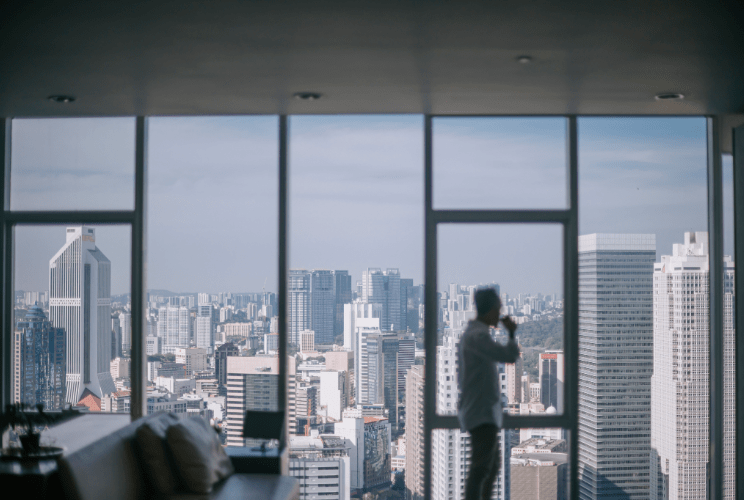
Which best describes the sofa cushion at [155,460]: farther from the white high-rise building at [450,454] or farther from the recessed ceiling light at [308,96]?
the recessed ceiling light at [308,96]

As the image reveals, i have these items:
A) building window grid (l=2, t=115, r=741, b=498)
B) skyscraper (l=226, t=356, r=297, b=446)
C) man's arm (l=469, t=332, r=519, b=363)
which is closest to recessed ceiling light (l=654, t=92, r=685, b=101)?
building window grid (l=2, t=115, r=741, b=498)

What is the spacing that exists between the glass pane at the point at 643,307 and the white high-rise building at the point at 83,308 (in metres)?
3.53

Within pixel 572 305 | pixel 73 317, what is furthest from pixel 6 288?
pixel 572 305

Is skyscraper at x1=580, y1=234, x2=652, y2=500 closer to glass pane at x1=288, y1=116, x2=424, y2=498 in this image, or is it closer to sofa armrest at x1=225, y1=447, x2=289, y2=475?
glass pane at x1=288, y1=116, x2=424, y2=498

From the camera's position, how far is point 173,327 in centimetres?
469

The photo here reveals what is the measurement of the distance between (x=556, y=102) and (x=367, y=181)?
143 centimetres

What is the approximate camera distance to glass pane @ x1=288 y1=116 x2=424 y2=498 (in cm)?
463

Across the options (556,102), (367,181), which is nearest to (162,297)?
(367,181)

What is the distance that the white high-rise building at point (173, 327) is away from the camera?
15.4 ft

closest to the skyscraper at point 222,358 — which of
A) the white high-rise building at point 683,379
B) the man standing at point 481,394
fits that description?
the man standing at point 481,394

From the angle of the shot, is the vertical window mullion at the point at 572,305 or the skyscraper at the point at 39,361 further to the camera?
the skyscraper at the point at 39,361

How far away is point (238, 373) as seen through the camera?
4.65 m

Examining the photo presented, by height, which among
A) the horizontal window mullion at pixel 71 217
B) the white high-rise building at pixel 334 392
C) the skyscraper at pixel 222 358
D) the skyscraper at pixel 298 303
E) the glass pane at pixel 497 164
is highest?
the glass pane at pixel 497 164

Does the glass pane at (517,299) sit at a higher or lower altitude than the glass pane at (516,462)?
higher
